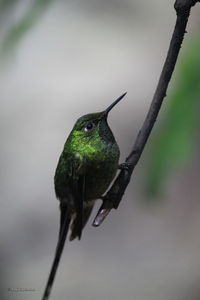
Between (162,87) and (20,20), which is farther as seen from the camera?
(20,20)

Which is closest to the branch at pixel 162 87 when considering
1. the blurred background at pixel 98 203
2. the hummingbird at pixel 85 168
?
the hummingbird at pixel 85 168

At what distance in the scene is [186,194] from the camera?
631cm

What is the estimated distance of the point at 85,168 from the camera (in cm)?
180

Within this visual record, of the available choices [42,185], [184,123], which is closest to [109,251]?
[42,185]

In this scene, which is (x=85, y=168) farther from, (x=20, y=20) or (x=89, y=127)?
(x=20, y=20)

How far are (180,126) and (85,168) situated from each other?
664 mm

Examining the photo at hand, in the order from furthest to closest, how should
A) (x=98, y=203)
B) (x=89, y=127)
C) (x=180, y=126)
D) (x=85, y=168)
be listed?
(x=98, y=203) → (x=89, y=127) → (x=85, y=168) → (x=180, y=126)

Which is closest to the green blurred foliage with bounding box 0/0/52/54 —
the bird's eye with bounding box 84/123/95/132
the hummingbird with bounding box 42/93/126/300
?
the hummingbird with bounding box 42/93/126/300

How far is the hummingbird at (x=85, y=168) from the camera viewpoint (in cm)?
139

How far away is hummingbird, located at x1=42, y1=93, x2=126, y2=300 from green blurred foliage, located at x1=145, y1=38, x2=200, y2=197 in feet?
0.53

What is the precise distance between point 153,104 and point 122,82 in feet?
20.8

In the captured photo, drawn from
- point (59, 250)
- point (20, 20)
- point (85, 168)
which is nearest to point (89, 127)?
point (85, 168)

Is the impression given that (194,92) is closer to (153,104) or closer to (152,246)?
(153,104)

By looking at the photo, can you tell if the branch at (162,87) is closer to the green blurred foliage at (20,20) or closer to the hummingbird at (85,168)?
the hummingbird at (85,168)
